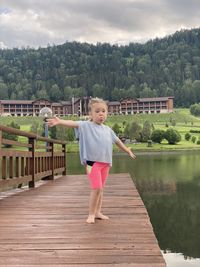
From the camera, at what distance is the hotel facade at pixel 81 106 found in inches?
6073

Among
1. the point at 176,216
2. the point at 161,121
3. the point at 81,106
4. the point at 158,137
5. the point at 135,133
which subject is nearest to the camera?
the point at 176,216

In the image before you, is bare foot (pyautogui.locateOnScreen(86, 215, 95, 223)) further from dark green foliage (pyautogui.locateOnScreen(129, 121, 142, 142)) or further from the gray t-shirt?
dark green foliage (pyautogui.locateOnScreen(129, 121, 142, 142))

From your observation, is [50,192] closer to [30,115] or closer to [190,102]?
[30,115]

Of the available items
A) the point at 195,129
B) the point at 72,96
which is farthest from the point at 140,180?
the point at 72,96

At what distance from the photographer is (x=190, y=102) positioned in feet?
555

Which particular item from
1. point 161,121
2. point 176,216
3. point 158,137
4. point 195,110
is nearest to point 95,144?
point 176,216

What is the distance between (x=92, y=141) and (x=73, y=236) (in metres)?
1.19

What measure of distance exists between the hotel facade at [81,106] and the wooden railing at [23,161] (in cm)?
13985

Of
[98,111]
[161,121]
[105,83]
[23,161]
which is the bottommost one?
[23,161]

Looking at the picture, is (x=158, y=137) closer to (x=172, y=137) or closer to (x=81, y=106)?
(x=172, y=137)

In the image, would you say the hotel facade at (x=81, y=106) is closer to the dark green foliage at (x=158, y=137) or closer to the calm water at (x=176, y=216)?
the dark green foliage at (x=158, y=137)

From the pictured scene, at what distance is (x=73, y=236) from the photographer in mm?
4387

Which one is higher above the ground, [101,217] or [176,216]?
[101,217]

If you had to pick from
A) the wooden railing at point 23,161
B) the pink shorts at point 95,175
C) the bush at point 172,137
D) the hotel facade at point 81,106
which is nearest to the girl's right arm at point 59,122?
the pink shorts at point 95,175
